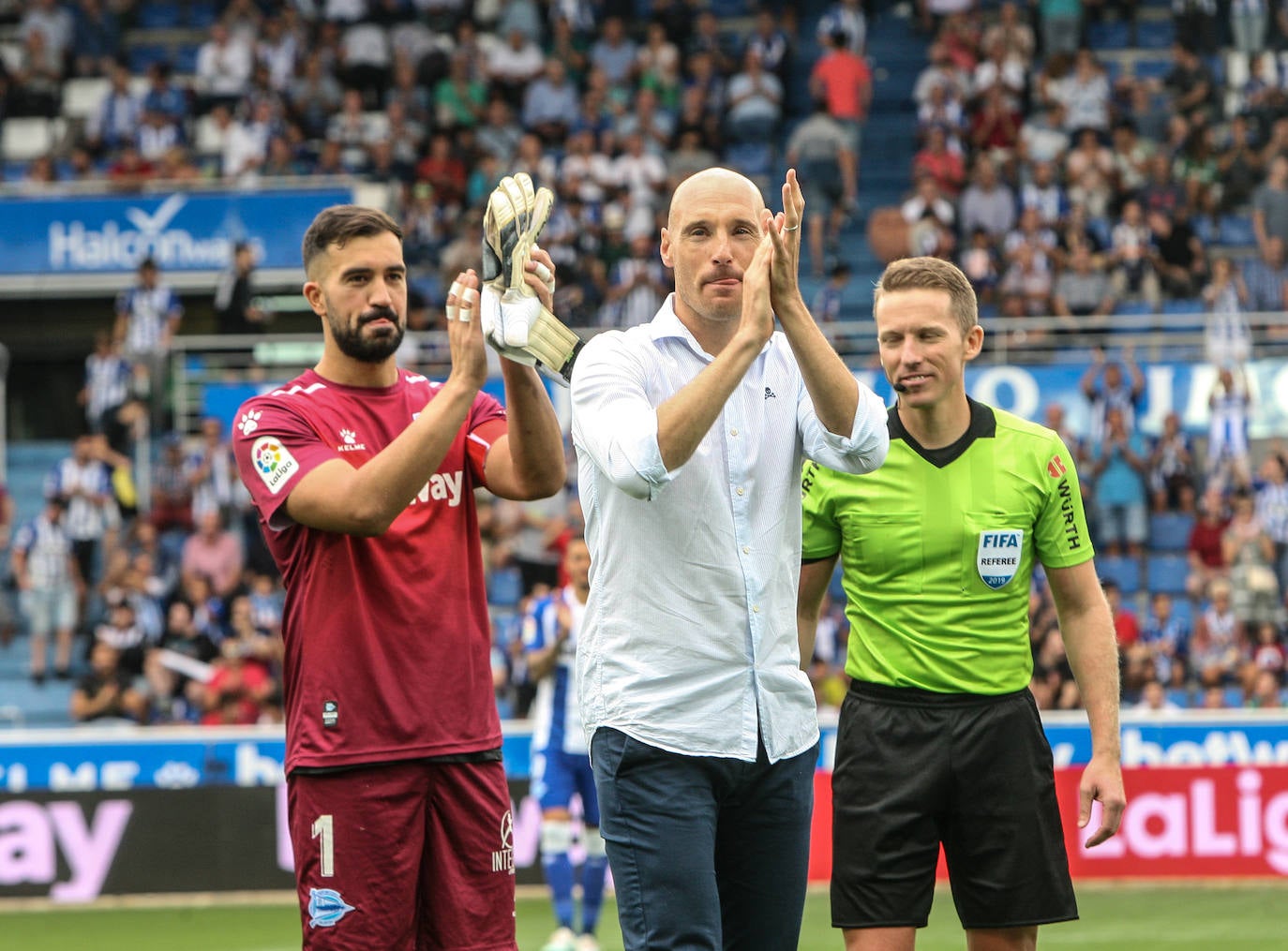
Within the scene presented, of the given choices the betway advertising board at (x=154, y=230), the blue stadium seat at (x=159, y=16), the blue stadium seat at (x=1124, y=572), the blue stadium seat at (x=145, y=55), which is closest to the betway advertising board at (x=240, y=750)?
the blue stadium seat at (x=1124, y=572)

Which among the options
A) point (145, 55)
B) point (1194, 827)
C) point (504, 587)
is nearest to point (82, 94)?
point (145, 55)

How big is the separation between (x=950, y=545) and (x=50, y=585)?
568 inches

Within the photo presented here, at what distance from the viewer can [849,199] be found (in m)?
21.1

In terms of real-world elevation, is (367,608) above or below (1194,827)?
above

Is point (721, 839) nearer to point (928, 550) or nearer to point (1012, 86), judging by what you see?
point (928, 550)

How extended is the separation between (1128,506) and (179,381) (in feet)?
30.5

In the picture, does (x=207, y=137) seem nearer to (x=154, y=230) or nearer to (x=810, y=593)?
(x=154, y=230)

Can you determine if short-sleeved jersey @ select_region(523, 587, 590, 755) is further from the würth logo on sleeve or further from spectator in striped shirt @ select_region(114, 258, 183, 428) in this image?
Result: spectator in striped shirt @ select_region(114, 258, 183, 428)

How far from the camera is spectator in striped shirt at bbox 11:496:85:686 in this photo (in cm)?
1808

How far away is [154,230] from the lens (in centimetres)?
2047

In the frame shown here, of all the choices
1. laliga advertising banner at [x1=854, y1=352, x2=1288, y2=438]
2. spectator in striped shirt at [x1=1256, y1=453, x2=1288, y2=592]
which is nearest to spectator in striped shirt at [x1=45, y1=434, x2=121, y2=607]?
laliga advertising banner at [x1=854, y1=352, x2=1288, y2=438]

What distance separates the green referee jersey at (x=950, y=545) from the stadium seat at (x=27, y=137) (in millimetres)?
19272

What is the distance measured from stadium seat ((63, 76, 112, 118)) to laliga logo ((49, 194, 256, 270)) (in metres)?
2.99

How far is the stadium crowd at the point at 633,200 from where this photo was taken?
658 inches
